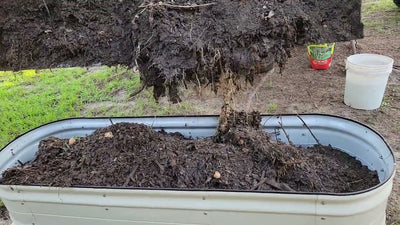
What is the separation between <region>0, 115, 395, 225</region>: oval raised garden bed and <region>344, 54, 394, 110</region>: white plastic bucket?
1411 millimetres

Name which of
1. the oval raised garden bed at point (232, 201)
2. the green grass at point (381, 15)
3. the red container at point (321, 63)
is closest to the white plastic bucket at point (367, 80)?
the red container at point (321, 63)

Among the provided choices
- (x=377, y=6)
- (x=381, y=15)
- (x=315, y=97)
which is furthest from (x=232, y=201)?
(x=377, y=6)

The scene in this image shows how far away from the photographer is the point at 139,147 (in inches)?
84.4

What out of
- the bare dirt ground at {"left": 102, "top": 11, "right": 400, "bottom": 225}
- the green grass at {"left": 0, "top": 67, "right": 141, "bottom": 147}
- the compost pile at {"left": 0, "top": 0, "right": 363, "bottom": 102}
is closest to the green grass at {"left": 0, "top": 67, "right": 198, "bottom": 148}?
the green grass at {"left": 0, "top": 67, "right": 141, "bottom": 147}

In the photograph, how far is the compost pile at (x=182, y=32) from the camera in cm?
181

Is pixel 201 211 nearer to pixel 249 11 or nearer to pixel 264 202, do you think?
pixel 264 202

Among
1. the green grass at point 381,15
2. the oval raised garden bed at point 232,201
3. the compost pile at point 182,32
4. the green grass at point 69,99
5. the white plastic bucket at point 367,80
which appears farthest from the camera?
the green grass at point 381,15

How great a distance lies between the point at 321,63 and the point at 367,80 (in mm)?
927

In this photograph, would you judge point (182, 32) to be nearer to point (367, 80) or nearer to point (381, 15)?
point (367, 80)

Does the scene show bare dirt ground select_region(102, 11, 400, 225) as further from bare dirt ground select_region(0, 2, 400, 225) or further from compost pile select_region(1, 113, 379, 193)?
compost pile select_region(1, 113, 379, 193)

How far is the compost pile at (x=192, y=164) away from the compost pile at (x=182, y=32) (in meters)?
0.35

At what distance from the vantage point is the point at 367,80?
3371 millimetres

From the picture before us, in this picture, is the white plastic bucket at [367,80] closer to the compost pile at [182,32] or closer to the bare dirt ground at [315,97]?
the bare dirt ground at [315,97]

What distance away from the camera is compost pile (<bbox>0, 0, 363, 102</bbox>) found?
1.81m
